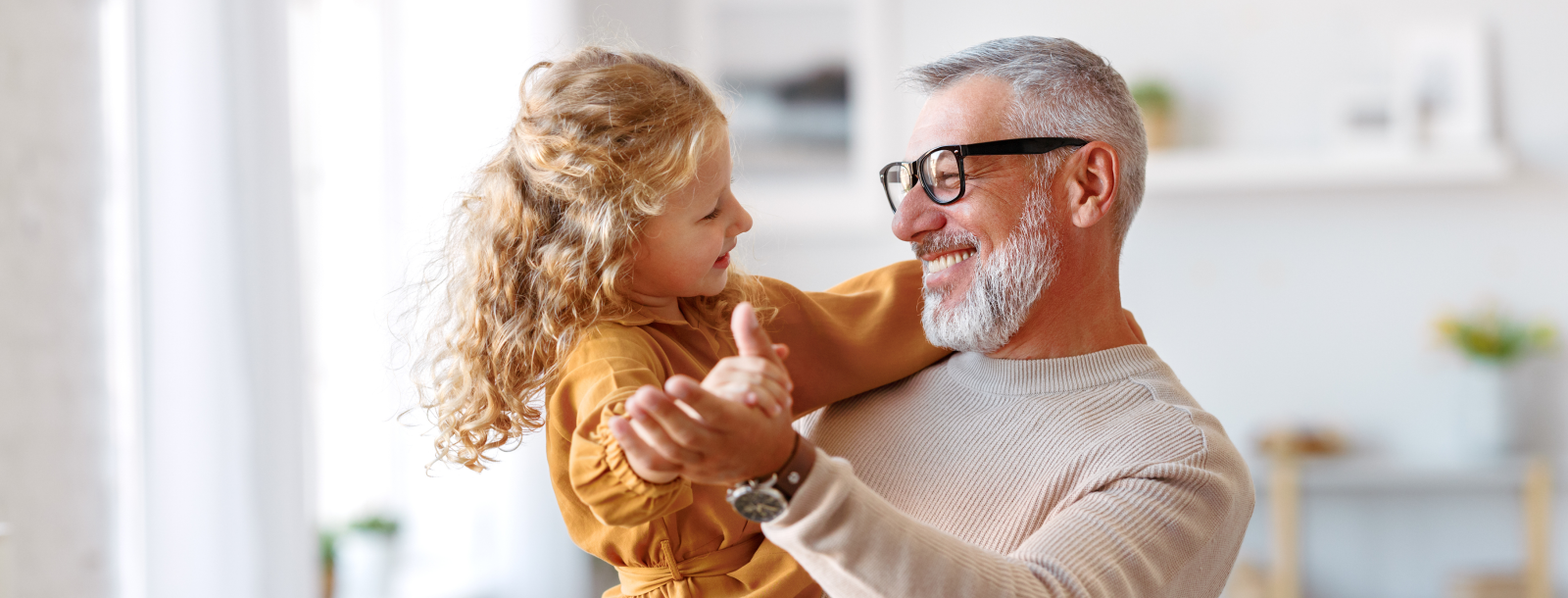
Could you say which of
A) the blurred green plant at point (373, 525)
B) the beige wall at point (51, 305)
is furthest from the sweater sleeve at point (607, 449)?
the blurred green plant at point (373, 525)

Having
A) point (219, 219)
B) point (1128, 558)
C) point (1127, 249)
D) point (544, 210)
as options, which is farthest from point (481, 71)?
point (1128, 558)

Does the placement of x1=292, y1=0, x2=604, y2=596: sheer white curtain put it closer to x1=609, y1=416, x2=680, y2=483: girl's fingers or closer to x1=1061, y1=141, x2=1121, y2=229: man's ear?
x1=1061, y1=141, x2=1121, y2=229: man's ear

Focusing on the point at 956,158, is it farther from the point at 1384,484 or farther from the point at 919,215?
the point at 1384,484

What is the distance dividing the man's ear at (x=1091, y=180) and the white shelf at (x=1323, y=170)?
3217 millimetres

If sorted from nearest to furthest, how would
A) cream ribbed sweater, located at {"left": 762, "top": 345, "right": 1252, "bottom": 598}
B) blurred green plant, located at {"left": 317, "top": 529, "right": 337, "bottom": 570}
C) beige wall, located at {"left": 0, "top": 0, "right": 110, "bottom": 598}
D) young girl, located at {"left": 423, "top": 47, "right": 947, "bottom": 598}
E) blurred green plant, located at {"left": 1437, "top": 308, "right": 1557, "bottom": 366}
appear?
cream ribbed sweater, located at {"left": 762, "top": 345, "right": 1252, "bottom": 598}, young girl, located at {"left": 423, "top": 47, "right": 947, "bottom": 598}, beige wall, located at {"left": 0, "top": 0, "right": 110, "bottom": 598}, blurred green plant, located at {"left": 317, "top": 529, "right": 337, "bottom": 570}, blurred green plant, located at {"left": 1437, "top": 308, "right": 1557, "bottom": 366}

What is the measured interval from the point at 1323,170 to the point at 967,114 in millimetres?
3445

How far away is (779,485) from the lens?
0.86m

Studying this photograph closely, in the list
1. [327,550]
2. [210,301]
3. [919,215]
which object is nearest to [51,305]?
[210,301]

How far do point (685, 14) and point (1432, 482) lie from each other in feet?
11.4

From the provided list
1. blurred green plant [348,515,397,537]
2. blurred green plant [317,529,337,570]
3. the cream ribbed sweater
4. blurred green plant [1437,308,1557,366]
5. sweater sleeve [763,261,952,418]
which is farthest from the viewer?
blurred green plant [1437,308,1557,366]

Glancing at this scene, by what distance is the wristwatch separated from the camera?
2.82 ft

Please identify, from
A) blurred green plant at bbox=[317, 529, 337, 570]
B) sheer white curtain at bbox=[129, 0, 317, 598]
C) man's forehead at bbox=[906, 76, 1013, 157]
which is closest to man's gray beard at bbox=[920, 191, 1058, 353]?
man's forehead at bbox=[906, 76, 1013, 157]

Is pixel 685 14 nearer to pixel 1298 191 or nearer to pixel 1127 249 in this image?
pixel 1127 249

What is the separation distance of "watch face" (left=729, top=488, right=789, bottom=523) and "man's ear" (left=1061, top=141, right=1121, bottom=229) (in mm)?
706
